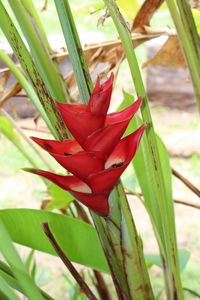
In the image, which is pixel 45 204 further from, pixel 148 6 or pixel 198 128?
pixel 198 128

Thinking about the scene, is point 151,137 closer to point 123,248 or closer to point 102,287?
point 123,248

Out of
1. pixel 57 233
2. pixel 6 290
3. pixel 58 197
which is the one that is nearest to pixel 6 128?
pixel 58 197

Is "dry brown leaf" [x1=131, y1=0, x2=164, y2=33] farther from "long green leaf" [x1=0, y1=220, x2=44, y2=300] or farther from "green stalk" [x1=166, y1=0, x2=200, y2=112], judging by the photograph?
"long green leaf" [x1=0, y1=220, x2=44, y2=300]

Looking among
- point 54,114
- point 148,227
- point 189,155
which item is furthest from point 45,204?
point 189,155

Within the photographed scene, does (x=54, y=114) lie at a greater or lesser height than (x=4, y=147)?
lesser

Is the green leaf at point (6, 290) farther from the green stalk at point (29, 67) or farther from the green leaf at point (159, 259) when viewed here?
the green leaf at point (159, 259)

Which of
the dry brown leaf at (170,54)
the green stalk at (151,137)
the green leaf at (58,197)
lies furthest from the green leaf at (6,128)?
the green stalk at (151,137)
